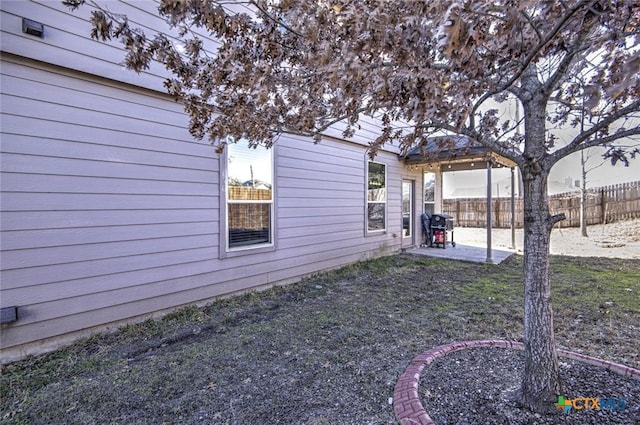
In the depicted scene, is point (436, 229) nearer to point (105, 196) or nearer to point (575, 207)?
point (105, 196)

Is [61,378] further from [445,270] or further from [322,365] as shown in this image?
[445,270]

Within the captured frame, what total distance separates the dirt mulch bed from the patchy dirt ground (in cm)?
1

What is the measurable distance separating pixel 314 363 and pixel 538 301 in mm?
1818

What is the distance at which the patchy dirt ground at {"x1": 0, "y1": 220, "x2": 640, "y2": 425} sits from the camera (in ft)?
7.06

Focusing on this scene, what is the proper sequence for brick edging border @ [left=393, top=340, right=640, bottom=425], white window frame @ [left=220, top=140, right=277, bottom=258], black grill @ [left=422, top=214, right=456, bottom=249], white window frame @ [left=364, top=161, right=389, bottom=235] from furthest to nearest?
1. black grill @ [left=422, top=214, right=456, bottom=249]
2. white window frame @ [left=364, top=161, right=389, bottom=235]
3. white window frame @ [left=220, top=140, right=277, bottom=258]
4. brick edging border @ [left=393, top=340, right=640, bottom=425]

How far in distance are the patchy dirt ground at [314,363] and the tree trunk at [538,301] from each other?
0.17 m

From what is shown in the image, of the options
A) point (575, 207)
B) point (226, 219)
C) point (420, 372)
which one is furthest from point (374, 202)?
point (575, 207)

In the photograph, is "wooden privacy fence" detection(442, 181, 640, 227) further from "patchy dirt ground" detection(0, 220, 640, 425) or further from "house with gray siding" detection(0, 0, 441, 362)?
"house with gray siding" detection(0, 0, 441, 362)

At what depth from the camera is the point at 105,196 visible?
11.5ft

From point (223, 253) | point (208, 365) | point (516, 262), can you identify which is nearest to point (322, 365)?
point (208, 365)

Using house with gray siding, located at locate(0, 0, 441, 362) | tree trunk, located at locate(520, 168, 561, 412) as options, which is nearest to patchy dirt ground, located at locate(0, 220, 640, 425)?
tree trunk, located at locate(520, 168, 561, 412)

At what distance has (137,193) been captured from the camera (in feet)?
12.2

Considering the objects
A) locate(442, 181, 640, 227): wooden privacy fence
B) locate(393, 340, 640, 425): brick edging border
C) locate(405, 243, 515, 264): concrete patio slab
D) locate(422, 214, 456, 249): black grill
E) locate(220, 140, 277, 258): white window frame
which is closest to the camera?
locate(393, 340, 640, 425): brick edging border

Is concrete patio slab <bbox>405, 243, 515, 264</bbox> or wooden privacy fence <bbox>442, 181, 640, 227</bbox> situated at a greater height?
wooden privacy fence <bbox>442, 181, 640, 227</bbox>
